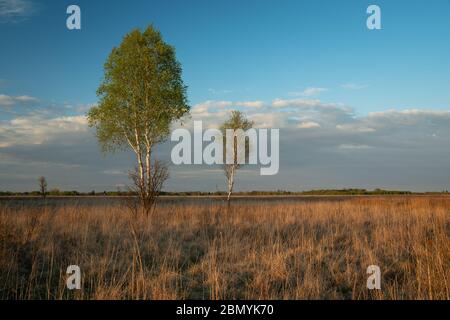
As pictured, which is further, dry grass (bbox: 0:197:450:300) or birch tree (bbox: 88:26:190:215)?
birch tree (bbox: 88:26:190:215)

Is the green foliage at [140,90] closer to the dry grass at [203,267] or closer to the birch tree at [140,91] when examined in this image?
the birch tree at [140,91]

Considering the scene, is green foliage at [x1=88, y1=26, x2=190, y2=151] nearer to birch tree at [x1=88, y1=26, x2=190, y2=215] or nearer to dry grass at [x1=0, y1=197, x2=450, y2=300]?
birch tree at [x1=88, y1=26, x2=190, y2=215]

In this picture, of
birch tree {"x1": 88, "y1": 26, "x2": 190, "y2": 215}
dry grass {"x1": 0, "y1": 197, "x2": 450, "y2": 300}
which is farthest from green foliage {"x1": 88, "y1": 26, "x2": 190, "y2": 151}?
dry grass {"x1": 0, "y1": 197, "x2": 450, "y2": 300}

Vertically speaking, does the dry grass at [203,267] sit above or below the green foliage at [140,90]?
below

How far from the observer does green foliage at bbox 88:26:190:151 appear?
2330cm

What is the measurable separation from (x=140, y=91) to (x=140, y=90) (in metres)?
0.07

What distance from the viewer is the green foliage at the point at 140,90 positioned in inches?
917

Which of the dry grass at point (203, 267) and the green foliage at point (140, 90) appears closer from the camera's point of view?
the dry grass at point (203, 267)

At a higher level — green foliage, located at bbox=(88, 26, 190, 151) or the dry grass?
green foliage, located at bbox=(88, 26, 190, 151)

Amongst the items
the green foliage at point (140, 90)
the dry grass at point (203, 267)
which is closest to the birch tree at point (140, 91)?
the green foliage at point (140, 90)

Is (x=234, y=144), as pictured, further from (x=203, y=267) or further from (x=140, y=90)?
(x=203, y=267)

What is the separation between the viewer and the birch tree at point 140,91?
2330cm
